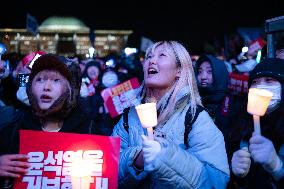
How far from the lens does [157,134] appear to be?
279 centimetres

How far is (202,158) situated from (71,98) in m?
0.93

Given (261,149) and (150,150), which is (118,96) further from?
(261,149)

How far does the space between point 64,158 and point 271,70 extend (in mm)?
1505

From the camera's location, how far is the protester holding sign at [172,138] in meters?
2.54

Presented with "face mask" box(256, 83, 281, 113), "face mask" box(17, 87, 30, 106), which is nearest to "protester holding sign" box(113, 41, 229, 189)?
"face mask" box(256, 83, 281, 113)

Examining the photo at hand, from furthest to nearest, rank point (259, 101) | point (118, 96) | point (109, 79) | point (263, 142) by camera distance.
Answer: point (109, 79) < point (118, 96) < point (263, 142) < point (259, 101)

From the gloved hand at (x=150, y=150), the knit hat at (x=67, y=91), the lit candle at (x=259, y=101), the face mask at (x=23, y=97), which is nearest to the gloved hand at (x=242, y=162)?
the lit candle at (x=259, y=101)

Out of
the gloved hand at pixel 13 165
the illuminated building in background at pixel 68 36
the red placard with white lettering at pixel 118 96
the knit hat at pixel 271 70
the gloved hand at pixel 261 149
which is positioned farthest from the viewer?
the illuminated building in background at pixel 68 36

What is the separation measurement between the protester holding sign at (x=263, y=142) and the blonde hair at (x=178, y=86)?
0.39 metres

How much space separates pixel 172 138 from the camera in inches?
110

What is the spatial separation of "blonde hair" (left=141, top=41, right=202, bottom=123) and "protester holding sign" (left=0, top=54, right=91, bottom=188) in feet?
1.71

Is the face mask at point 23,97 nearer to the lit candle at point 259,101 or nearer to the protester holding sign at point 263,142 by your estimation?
the protester holding sign at point 263,142

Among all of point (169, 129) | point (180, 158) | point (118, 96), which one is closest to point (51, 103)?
point (169, 129)

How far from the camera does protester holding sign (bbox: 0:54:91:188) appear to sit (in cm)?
282
